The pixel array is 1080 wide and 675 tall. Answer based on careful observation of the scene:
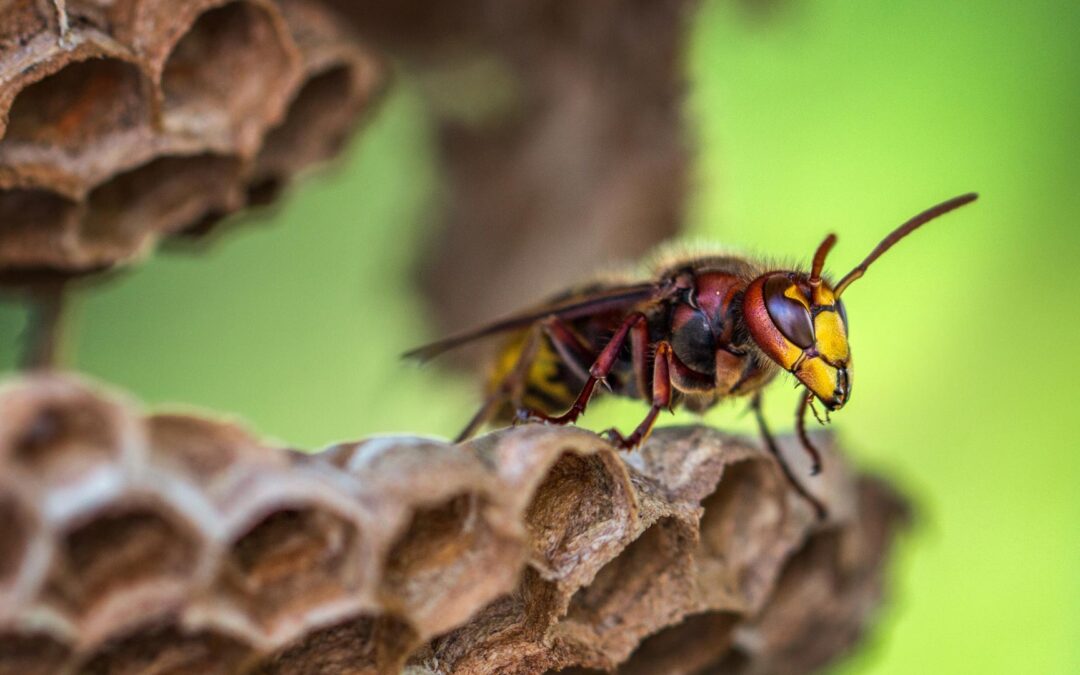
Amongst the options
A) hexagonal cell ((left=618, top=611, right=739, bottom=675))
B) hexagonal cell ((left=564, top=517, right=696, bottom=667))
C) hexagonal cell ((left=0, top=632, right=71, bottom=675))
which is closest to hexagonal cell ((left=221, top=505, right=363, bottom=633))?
hexagonal cell ((left=0, top=632, right=71, bottom=675))

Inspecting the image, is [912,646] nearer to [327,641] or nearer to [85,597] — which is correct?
[327,641]

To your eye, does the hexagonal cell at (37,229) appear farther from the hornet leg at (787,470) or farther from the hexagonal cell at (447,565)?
the hornet leg at (787,470)

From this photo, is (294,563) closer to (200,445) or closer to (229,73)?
(200,445)

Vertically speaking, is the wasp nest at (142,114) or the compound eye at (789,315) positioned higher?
the wasp nest at (142,114)

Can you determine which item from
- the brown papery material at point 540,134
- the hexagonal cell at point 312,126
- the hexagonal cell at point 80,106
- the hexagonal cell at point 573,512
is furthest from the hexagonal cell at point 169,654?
the brown papery material at point 540,134

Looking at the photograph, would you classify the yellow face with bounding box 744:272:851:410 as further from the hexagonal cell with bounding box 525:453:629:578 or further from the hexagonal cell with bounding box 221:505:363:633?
the hexagonal cell with bounding box 221:505:363:633

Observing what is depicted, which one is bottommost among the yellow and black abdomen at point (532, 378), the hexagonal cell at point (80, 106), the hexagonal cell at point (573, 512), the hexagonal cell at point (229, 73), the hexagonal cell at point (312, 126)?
the hexagonal cell at point (573, 512)
